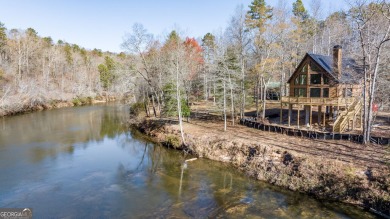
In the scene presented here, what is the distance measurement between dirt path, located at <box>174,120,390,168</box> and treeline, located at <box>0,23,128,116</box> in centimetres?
3204

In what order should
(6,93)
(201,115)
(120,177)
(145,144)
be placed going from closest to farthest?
(120,177)
(145,144)
(201,115)
(6,93)

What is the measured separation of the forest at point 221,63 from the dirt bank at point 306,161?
320cm

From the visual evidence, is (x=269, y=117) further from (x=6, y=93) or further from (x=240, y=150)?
(x=6, y=93)

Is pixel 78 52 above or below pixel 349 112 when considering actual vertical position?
above

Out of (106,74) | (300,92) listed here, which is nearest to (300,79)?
(300,92)

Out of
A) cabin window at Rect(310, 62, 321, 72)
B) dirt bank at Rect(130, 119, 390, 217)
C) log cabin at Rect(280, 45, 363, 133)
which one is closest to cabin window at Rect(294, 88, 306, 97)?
log cabin at Rect(280, 45, 363, 133)

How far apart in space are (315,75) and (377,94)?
626cm

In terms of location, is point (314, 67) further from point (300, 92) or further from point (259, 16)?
point (259, 16)

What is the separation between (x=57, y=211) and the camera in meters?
15.8

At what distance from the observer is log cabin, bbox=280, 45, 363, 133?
27781 millimetres

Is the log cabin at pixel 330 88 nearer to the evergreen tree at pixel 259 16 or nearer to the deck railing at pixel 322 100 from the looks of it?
the deck railing at pixel 322 100

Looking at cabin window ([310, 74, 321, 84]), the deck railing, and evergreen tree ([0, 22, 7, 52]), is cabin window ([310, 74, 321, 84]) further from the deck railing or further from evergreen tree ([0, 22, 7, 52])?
evergreen tree ([0, 22, 7, 52])

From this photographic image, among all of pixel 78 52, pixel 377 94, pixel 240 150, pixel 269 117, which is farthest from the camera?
pixel 78 52

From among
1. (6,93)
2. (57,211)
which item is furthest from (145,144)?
(6,93)
